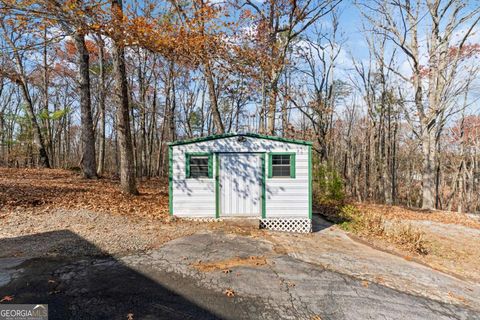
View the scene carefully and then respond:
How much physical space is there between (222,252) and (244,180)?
8.59ft

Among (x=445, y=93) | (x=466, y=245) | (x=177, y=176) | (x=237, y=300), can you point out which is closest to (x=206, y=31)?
(x=177, y=176)

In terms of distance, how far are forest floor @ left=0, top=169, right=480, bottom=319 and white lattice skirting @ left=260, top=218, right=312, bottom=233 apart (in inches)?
12.7

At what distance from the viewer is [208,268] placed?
15.0 ft

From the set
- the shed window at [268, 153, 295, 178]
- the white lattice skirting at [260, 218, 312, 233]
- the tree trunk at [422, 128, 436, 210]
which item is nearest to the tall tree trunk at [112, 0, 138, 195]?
the white lattice skirting at [260, 218, 312, 233]

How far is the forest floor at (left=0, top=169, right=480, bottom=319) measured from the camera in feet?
13.6

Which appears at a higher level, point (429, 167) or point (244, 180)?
point (429, 167)

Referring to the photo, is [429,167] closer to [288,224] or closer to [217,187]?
[288,224]

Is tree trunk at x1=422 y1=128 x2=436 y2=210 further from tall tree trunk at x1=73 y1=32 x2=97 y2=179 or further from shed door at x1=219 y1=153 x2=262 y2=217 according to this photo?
tall tree trunk at x1=73 y1=32 x2=97 y2=179

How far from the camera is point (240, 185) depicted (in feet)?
24.8

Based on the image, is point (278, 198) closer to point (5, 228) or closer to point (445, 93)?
point (5, 228)

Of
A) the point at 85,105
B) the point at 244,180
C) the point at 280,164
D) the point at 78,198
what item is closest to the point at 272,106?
the point at 280,164

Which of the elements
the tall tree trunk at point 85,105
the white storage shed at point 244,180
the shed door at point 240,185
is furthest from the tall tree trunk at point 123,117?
the shed door at point 240,185

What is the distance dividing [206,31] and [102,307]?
10.3 meters

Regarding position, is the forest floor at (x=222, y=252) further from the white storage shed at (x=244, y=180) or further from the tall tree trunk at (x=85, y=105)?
the tall tree trunk at (x=85, y=105)
